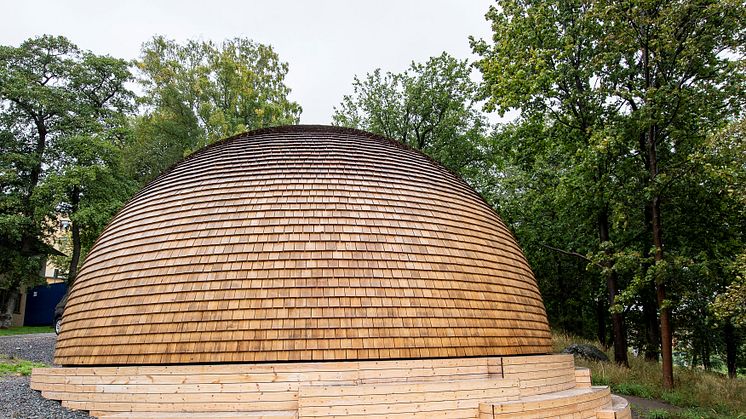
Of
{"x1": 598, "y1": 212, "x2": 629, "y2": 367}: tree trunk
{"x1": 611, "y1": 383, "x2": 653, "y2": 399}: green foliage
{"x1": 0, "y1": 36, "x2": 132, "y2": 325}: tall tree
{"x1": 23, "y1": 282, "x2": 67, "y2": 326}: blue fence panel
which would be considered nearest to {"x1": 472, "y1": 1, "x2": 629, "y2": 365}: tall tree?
{"x1": 598, "y1": 212, "x2": 629, "y2": 367}: tree trunk

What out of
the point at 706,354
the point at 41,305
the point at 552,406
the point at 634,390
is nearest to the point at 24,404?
the point at 552,406

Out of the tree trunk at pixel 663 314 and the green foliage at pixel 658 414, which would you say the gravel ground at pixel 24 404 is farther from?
the tree trunk at pixel 663 314

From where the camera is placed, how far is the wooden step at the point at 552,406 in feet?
25.2

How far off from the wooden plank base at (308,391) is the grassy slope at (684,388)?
7.62m

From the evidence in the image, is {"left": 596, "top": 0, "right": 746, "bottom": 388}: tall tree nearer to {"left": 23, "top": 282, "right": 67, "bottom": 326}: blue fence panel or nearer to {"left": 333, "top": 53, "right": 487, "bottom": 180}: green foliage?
{"left": 333, "top": 53, "right": 487, "bottom": 180}: green foliage

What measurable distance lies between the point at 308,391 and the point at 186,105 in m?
30.3

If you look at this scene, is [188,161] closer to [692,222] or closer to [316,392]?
[316,392]

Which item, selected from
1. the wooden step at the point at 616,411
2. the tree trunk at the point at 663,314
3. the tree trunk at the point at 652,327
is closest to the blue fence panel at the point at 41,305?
the wooden step at the point at 616,411

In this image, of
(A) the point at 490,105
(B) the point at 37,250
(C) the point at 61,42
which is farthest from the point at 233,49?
(A) the point at 490,105

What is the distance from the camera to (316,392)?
7.12 metres

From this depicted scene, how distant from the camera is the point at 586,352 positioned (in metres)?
18.5

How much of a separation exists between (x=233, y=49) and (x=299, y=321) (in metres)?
33.5

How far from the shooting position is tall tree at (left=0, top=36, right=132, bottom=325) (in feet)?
85.0

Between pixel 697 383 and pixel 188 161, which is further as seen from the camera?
pixel 697 383
